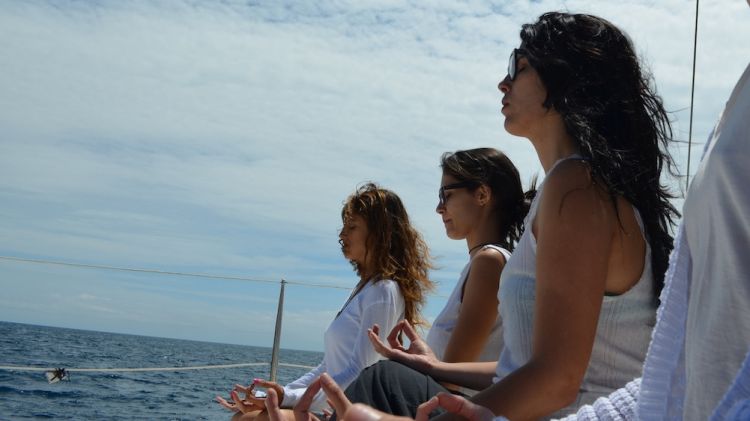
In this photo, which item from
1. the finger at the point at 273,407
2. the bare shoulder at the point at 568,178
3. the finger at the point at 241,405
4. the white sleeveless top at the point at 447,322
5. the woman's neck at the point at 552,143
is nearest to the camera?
the bare shoulder at the point at 568,178

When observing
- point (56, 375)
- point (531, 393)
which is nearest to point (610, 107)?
point (531, 393)

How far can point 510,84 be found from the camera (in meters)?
1.59

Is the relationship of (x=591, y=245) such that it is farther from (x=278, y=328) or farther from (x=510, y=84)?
(x=278, y=328)

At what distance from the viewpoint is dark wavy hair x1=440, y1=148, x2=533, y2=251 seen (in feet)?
8.08

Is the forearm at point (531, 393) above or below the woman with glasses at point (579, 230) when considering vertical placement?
below

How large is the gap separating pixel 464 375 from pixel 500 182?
972 mm

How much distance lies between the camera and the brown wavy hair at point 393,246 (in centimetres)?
308

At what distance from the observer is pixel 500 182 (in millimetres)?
2473

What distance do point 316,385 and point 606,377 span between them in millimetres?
481

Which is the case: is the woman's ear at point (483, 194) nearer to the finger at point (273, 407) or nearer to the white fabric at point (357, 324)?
the white fabric at point (357, 324)

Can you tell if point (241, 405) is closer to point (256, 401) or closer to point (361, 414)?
point (256, 401)

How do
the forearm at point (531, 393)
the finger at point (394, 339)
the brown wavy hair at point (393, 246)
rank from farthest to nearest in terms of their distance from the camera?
the brown wavy hair at point (393, 246) < the finger at point (394, 339) < the forearm at point (531, 393)

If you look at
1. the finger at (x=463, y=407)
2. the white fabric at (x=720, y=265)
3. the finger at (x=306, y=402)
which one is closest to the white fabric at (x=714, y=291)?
the white fabric at (x=720, y=265)

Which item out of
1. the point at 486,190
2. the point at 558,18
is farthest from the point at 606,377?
the point at 486,190
